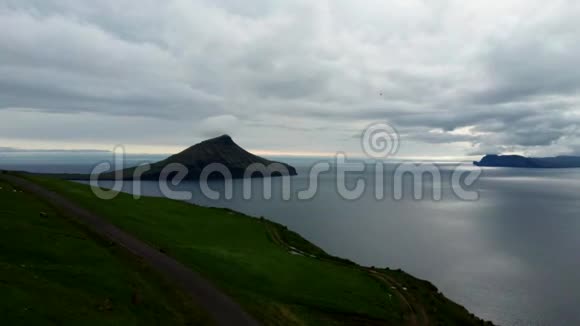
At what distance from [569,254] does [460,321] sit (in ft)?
214

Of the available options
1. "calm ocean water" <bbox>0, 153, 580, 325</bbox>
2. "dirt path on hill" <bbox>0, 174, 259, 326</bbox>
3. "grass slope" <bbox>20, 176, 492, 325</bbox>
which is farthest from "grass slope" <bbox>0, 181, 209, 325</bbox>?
"calm ocean water" <bbox>0, 153, 580, 325</bbox>

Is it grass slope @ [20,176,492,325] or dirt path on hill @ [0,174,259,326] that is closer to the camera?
dirt path on hill @ [0,174,259,326]

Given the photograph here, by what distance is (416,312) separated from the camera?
36031 millimetres

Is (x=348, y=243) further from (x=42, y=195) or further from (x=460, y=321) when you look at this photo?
(x=42, y=195)

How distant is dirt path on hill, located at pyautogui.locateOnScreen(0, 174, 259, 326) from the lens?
2355cm

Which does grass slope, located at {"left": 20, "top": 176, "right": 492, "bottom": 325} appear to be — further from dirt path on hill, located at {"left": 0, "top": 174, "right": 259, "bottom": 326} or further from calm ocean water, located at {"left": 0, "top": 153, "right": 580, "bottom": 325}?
calm ocean water, located at {"left": 0, "top": 153, "right": 580, "bottom": 325}

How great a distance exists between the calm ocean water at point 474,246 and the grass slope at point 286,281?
632 inches

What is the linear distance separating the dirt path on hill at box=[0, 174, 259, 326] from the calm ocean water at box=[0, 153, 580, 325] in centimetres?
4167

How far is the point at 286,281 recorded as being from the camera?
36781 mm

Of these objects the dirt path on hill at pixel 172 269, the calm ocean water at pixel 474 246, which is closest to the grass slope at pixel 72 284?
the dirt path on hill at pixel 172 269

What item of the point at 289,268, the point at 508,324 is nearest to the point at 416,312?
the point at 289,268

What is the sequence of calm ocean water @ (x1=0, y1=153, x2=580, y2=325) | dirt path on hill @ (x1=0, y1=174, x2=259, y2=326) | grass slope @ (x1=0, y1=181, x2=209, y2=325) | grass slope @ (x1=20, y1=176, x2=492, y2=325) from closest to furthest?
grass slope @ (x1=0, y1=181, x2=209, y2=325) → dirt path on hill @ (x1=0, y1=174, x2=259, y2=326) → grass slope @ (x1=20, y1=176, x2=492, y2=325) → calm ocean water @ (x1=0, y1=153, x2=580, y2=325)

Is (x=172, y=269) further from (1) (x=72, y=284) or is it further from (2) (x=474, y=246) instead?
(2) (x=474, y=246)

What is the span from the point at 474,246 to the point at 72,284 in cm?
9429
